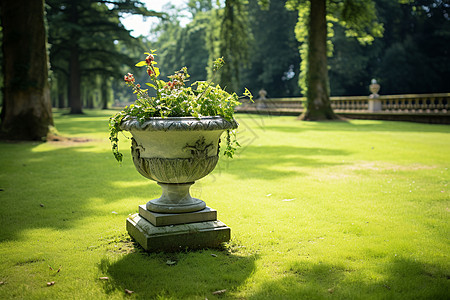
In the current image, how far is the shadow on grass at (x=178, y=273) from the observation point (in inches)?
121

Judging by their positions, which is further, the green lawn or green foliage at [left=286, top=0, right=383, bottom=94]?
green foliage at [left=286, top=0, right=383, bottom=94]

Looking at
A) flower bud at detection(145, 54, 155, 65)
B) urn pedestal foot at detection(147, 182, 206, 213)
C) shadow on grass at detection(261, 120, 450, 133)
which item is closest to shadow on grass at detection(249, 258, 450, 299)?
urn pedestal foot at detection(147, 182, 206, 213)

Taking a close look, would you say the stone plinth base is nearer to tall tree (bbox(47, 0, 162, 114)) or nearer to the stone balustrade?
the stone balustrade

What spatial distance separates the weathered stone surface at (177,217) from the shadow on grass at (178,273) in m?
0.31

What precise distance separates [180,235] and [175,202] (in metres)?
0.38

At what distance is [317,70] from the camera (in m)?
23.8

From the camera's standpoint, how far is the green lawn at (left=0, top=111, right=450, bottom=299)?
123 inches

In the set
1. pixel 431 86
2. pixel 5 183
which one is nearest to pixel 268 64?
pixel 431 86

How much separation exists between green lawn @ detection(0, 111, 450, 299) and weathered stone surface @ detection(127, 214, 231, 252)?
0.34ft

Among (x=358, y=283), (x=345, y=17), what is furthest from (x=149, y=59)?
(x=345, y=17)

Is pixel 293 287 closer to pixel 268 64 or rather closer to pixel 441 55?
pixel 441 55

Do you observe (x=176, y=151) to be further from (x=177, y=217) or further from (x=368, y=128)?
(x=368, y=128)

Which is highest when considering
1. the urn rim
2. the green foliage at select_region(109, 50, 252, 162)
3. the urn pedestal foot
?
the green foliage at select_region(109, 50, 252, 162)

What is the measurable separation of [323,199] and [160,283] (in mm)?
3183
